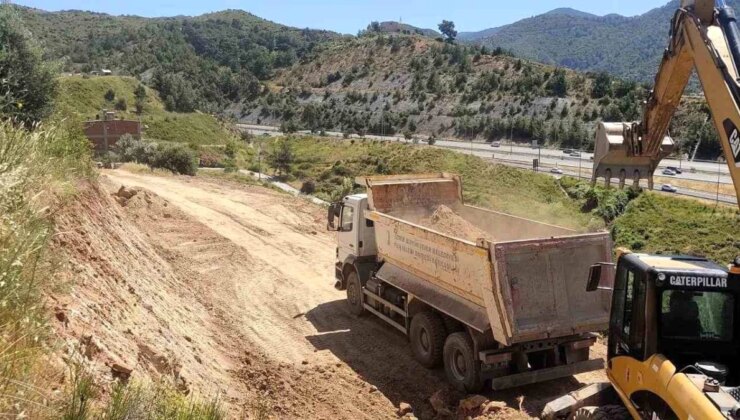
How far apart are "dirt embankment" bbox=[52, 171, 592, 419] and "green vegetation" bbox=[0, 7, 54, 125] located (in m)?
3.12

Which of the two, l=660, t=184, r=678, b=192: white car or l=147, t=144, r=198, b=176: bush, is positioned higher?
l=147, t=144, r=198, b=176: bush

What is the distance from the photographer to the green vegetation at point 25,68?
46.0ft

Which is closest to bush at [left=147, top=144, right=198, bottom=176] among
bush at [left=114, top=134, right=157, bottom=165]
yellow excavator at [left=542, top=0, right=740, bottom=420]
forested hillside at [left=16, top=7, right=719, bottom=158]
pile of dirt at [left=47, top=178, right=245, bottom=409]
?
Answer: bush at [left=114, top=134, right=157, bottom=165]

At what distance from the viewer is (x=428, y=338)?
10.6m

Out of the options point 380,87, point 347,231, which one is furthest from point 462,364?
point 380,87

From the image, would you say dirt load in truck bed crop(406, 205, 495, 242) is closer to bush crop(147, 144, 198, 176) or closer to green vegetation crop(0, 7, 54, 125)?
green vegetation crop(0, 7, 54, 125)

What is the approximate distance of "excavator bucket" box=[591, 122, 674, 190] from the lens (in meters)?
9.73

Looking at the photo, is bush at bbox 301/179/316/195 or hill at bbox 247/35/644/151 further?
hill at bbox 247/35/644/151

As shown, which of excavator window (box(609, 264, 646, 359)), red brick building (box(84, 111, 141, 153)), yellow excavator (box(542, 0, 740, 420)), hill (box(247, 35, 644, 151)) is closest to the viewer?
yellow excavator (box(542, 0, 740, 420))

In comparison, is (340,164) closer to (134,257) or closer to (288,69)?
(134,257)

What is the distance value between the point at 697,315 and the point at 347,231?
29.3ft

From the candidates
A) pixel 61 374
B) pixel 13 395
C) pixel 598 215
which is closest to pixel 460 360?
pixel 61 374

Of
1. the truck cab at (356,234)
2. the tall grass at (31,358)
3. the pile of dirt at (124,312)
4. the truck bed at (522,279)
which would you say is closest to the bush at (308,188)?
the truck cab at (356,234)

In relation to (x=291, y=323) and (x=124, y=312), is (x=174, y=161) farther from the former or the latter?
(x=124, y=312)
